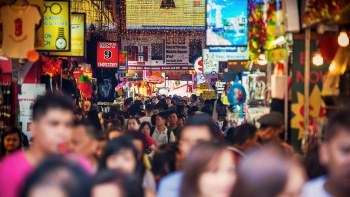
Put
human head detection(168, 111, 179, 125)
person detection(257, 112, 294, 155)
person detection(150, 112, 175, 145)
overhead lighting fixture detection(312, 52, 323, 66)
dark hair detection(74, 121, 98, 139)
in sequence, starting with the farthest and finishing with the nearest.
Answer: human head detection(168, 111, 179, 125), person detection(150, 112, 175, 145), overhead lighting fixture detection(312, 52, 323, 66), person detection(257, 112, 294, 155), dark hair detection(74, 121, 98, 139)

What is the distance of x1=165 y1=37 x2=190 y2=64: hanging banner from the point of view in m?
34.2

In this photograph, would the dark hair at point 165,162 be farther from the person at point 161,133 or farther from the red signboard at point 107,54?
the red signboard at point 107,54

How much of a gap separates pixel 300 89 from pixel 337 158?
17.0ft

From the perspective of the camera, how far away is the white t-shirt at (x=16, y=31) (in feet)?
39.7

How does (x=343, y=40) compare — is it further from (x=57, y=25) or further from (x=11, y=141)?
(x=57, y=25)

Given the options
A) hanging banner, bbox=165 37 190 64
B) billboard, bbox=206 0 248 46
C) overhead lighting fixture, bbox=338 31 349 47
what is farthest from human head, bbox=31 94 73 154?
hanging banner, bbox=165 37 190 64

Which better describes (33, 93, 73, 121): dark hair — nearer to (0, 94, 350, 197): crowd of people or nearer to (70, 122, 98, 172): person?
(0, 94, 350, 197): crowd of people

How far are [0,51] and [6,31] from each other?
0.53m

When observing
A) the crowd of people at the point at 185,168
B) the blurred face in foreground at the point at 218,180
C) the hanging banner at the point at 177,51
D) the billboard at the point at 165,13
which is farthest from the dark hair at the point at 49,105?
the hanging banner at the point at 177,51

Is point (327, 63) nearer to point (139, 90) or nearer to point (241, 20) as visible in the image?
point (241, 20)

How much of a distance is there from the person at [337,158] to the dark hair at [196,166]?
2.02ft

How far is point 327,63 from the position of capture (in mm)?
9195

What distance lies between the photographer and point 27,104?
13.2 meters

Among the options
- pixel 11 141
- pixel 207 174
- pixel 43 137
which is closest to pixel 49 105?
pixel 43 137
